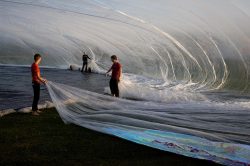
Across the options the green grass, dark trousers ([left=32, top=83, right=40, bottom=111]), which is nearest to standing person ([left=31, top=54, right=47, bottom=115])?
dark trousers ([left=32, top=83, right=40, bottom=111])

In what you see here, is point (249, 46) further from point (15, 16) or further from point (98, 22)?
point (15, 16)

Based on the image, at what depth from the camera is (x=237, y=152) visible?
688 centimetres

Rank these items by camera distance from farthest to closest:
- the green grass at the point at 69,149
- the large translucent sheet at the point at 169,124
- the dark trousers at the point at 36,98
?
the dark trousers at the point at 36,98, the large translucent sheet at the point at 169,124, the green grass at the point at 69,149

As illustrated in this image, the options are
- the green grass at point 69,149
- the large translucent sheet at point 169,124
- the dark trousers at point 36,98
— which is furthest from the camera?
the dark trousers at point 36,98

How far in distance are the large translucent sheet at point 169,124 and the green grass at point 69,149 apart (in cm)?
24

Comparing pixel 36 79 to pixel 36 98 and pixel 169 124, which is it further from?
pixel 169 124

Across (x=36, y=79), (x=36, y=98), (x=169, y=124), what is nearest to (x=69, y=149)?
(x=169, y=124)

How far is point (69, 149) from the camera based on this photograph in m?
7.47

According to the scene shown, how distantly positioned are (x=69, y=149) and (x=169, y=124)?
9.41 feet

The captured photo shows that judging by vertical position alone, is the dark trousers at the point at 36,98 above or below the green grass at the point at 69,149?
above

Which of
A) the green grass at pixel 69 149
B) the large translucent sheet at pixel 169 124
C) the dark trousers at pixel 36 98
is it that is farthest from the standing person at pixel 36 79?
the green grass at pixel 69 149

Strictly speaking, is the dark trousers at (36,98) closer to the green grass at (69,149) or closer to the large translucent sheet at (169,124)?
the large translucent sheet at (169,124)

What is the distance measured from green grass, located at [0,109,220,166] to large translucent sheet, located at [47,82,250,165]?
0.24 metres

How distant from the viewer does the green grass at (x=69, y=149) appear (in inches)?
266
